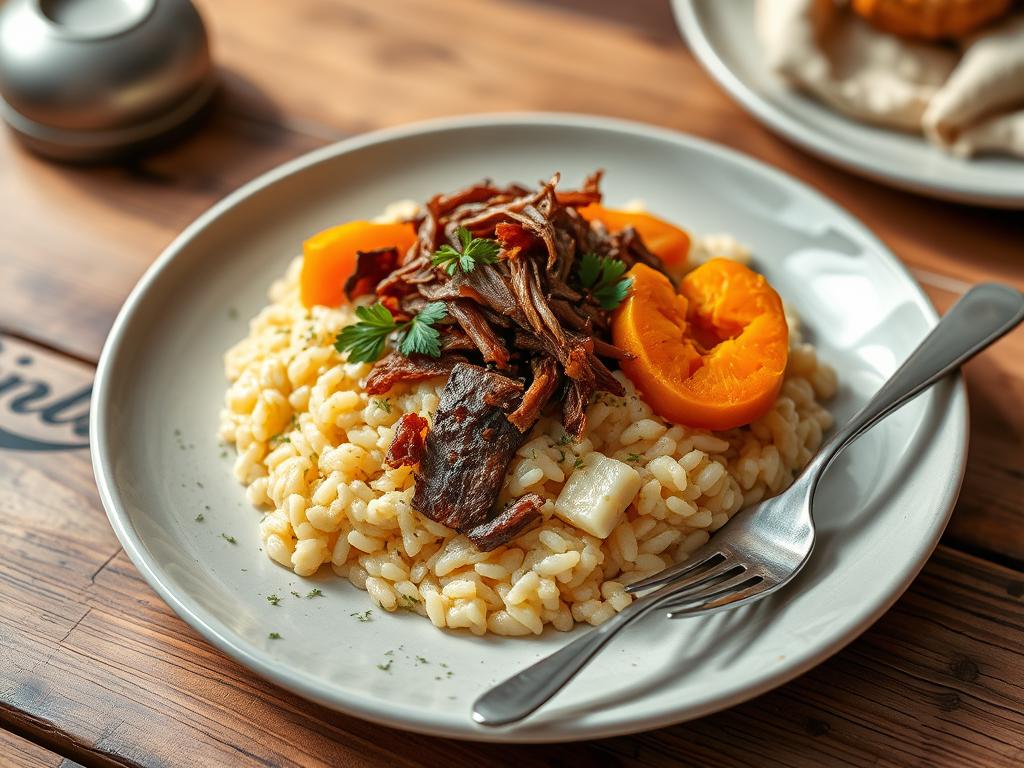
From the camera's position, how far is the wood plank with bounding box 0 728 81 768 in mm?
2342

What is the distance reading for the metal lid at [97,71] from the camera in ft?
12.7

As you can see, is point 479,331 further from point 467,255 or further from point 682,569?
point 682,569

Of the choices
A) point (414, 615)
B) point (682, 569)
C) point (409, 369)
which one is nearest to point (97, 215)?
point (409, 369)

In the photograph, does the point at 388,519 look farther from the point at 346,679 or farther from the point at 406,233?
the point at 406,233

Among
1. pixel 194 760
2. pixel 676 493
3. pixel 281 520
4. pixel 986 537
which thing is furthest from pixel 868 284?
pixel 194 760

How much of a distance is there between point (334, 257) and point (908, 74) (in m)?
2.35

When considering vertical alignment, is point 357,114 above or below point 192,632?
above

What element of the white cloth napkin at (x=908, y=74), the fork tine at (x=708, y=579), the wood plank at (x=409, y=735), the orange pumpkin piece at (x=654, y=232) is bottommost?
the wood plank at (x=409, y=735)

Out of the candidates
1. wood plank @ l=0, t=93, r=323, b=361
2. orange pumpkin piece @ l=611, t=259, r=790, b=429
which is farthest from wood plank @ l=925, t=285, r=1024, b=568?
wood plank @ l=0, t=93, r=323, b=361

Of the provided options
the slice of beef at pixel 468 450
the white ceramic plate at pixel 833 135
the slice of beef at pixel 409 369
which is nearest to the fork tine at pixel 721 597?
the slice of beef at pixel 468 450

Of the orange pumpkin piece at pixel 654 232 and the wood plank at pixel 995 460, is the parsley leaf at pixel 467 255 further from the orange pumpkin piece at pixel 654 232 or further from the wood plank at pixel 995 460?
the wood plank at pixel 995 460

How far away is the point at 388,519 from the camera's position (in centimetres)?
252

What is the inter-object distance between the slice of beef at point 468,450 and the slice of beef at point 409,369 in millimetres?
104

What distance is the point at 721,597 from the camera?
2.34m
